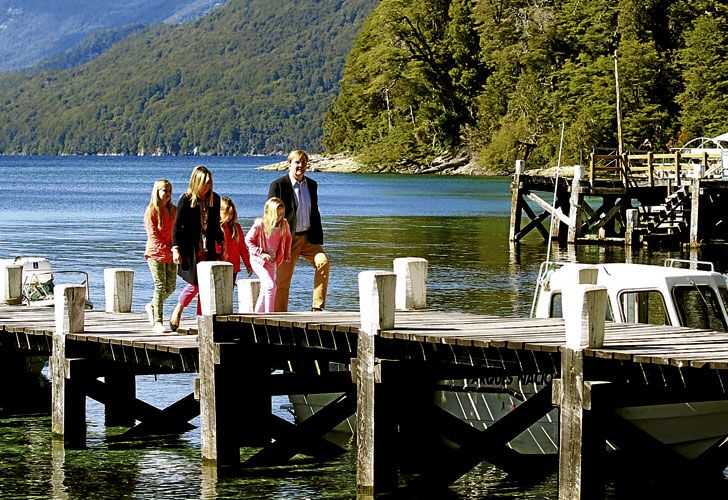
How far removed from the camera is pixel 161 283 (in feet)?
52.1

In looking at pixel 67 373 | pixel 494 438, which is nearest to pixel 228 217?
pixel 67 373

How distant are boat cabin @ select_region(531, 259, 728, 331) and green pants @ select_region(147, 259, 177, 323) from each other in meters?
4.14

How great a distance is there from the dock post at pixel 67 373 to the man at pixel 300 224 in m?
2.10

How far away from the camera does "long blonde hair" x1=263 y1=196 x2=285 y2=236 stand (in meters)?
15.6

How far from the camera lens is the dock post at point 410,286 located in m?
16.1

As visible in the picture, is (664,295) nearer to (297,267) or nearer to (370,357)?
(370,357)

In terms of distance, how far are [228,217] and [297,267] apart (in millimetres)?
25227

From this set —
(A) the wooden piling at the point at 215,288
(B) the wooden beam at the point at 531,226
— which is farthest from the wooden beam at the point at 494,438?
(B) the wooden beam at the point at 531,226

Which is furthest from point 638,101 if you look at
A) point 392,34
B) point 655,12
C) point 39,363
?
point 39,363

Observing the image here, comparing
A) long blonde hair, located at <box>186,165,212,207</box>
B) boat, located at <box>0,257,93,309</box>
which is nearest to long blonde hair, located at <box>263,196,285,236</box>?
long blonde hair, located at <box>186,165,212,207</box>

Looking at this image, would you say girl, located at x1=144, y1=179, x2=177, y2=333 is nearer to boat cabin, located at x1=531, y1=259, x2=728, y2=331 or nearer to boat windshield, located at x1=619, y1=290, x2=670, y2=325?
boat cabin, located at x1=531, y1=259, x2=728, y2=331

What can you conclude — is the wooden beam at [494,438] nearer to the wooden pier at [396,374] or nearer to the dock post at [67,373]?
the wooden pier at [396,374]

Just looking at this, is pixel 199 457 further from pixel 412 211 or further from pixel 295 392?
pixel 412 211

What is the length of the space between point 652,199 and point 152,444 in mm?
36515
